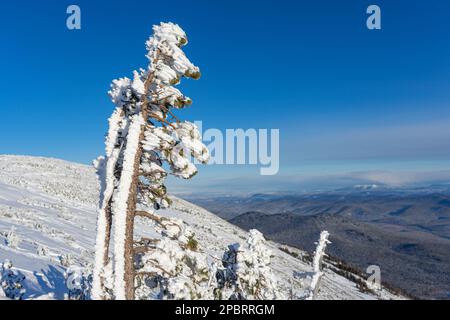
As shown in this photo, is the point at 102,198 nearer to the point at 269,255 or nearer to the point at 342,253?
the point at 269,255

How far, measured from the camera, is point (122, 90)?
22.9 feet

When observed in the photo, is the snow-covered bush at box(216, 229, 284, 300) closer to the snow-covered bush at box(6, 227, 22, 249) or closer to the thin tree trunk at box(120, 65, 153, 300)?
the thin tree trunk at box(120, 65, 153, 300)

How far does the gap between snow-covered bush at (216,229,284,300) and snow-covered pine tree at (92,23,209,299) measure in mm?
2954

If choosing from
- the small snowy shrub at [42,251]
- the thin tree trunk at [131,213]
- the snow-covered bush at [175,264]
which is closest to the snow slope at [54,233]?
the small snowy shrub at [42,251]

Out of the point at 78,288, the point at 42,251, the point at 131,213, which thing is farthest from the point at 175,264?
the point at 42,251

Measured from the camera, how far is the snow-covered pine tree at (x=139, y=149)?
6609 mm

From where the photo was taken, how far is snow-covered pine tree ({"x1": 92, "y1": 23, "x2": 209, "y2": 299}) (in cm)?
661

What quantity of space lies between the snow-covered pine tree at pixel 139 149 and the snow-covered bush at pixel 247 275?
295cm

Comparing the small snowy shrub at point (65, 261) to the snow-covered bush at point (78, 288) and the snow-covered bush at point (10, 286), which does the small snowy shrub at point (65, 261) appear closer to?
the snow-covered bush at point (78, 288)

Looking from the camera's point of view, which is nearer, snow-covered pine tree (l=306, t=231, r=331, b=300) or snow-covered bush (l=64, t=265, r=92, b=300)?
snow-covered bush (l=64, t=265, r=92, b=300)

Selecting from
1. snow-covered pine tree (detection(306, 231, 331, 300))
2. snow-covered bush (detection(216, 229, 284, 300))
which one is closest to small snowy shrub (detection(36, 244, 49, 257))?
snow-covered bush (detection(216, 229, 284, 300))

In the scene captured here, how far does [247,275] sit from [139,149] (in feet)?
13.9
